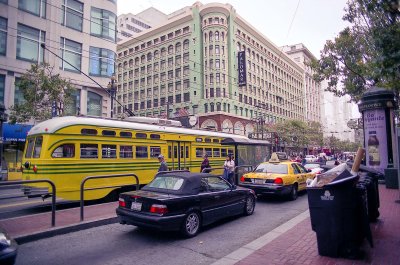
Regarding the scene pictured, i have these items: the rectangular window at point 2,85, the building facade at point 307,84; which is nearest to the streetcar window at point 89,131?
the rectangular window at point 2,85

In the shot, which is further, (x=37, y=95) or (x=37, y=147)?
(x=37, y=95)

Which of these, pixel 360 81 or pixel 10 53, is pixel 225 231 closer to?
pixel 360 81

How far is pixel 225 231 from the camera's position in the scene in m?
7.16

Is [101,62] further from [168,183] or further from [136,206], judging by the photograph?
[136,206]

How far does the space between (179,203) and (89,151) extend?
5516 millimetres

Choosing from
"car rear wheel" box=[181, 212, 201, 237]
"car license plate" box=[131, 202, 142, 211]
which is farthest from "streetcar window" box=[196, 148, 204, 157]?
"car license plate" box=[131, 202, 142, 211]

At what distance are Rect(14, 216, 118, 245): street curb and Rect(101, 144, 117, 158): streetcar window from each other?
12.3 ft

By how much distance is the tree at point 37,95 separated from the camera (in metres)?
20.2

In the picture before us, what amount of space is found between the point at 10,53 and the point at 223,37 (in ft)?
122

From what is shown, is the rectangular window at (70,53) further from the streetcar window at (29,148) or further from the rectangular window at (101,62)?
the streetcar window at (29,148)

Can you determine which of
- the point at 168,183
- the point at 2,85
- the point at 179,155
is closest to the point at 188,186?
the point at 168,183

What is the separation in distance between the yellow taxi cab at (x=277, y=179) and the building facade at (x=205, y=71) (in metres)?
35.2

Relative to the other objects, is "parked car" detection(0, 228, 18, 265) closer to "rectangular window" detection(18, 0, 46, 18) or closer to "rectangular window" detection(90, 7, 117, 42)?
"rectangular window" detection(18, 0, 46, 18)

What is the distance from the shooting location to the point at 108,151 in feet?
36.8
